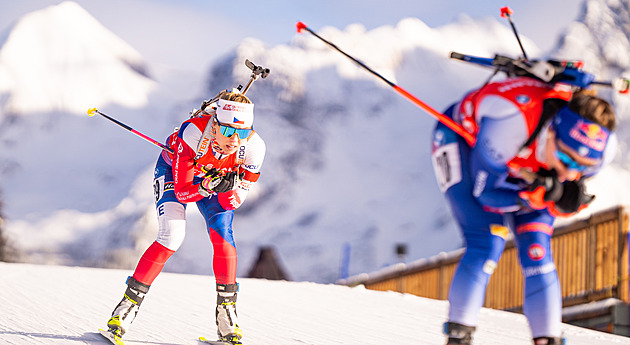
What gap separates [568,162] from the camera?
10.9 ft

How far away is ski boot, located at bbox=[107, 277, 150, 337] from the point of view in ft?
15.4

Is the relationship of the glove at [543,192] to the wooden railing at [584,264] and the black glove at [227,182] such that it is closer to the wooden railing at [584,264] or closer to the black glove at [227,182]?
the black glove at [227,182]

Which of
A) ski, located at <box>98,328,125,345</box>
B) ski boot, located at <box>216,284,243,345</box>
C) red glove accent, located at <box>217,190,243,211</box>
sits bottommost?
ski, located at <box>98,328,125,345</box>

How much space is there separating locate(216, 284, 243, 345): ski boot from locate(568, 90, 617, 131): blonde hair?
2.40 m

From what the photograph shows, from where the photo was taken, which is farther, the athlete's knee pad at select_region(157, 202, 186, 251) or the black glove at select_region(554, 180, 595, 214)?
the athlete's knee pad at select_region(157, 202, 186, 251)

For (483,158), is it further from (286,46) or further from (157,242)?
(286,46)

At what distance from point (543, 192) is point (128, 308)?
2697 mm

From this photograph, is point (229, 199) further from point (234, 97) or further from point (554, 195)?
point (554, 195)

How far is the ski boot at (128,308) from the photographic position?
4680 mm

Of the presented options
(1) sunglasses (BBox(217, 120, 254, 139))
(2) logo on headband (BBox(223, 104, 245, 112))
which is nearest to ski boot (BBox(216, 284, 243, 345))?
(1) sunglasses (BBox(217, 120, 254, 139))

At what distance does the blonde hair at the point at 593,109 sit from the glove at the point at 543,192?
1.01ft

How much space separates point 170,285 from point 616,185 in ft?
89.4

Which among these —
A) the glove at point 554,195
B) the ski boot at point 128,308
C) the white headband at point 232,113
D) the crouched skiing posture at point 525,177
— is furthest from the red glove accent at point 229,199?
the glove at point 554,195

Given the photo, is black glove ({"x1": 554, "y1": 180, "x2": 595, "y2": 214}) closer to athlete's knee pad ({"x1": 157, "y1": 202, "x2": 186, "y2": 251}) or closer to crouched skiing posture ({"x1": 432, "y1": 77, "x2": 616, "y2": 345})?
crouched skiing posture ({"x1": 432, "y1": 77, "x2": 616, "y2": 345})
